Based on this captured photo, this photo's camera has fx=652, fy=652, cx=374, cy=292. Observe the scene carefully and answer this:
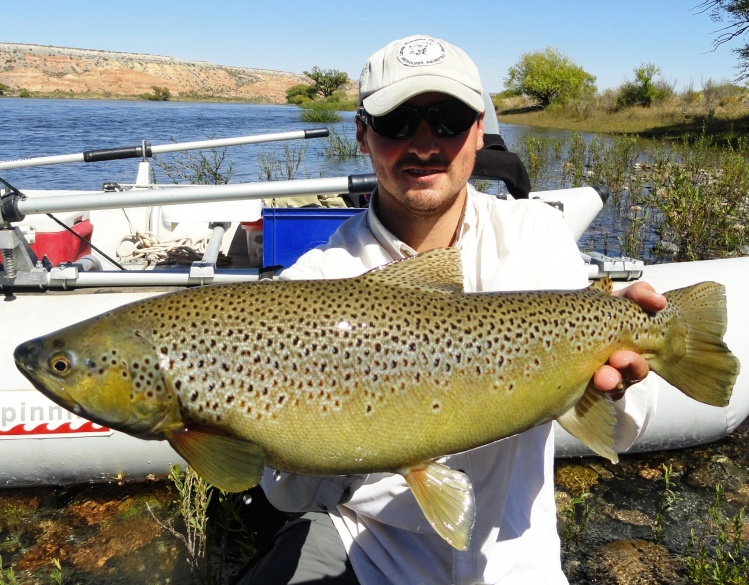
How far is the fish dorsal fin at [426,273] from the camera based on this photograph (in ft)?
7.78

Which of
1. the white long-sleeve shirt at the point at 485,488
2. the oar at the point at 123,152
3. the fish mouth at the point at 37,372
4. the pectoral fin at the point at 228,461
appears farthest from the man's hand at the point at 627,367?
the oar at the point at 123,152

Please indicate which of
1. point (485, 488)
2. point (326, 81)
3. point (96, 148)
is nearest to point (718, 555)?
point (485, 488)

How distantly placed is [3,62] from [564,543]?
159716 millimetres

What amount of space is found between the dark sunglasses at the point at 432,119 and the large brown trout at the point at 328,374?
78 cm

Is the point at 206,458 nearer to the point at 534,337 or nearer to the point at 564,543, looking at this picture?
the point at 534,337

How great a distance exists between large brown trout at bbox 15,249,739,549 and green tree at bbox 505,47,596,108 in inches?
3072

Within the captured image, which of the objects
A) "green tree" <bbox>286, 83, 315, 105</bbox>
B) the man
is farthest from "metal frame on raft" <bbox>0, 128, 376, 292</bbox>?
"green tree" <bbox>286, 83, 315, 105</bbox>

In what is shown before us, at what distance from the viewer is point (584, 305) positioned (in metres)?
2.41

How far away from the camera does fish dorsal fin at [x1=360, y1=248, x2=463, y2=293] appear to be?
7.78ft

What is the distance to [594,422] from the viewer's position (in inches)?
96.0

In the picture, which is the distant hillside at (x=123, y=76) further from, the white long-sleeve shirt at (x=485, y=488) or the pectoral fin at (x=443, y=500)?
the pectoral fin at (x=443, y=500)

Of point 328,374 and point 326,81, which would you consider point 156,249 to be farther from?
point 326,81

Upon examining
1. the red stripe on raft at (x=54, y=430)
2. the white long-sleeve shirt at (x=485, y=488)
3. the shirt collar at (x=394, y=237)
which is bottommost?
the red stripe on raft at (x=54, y=430)

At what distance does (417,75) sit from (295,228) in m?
2.73
